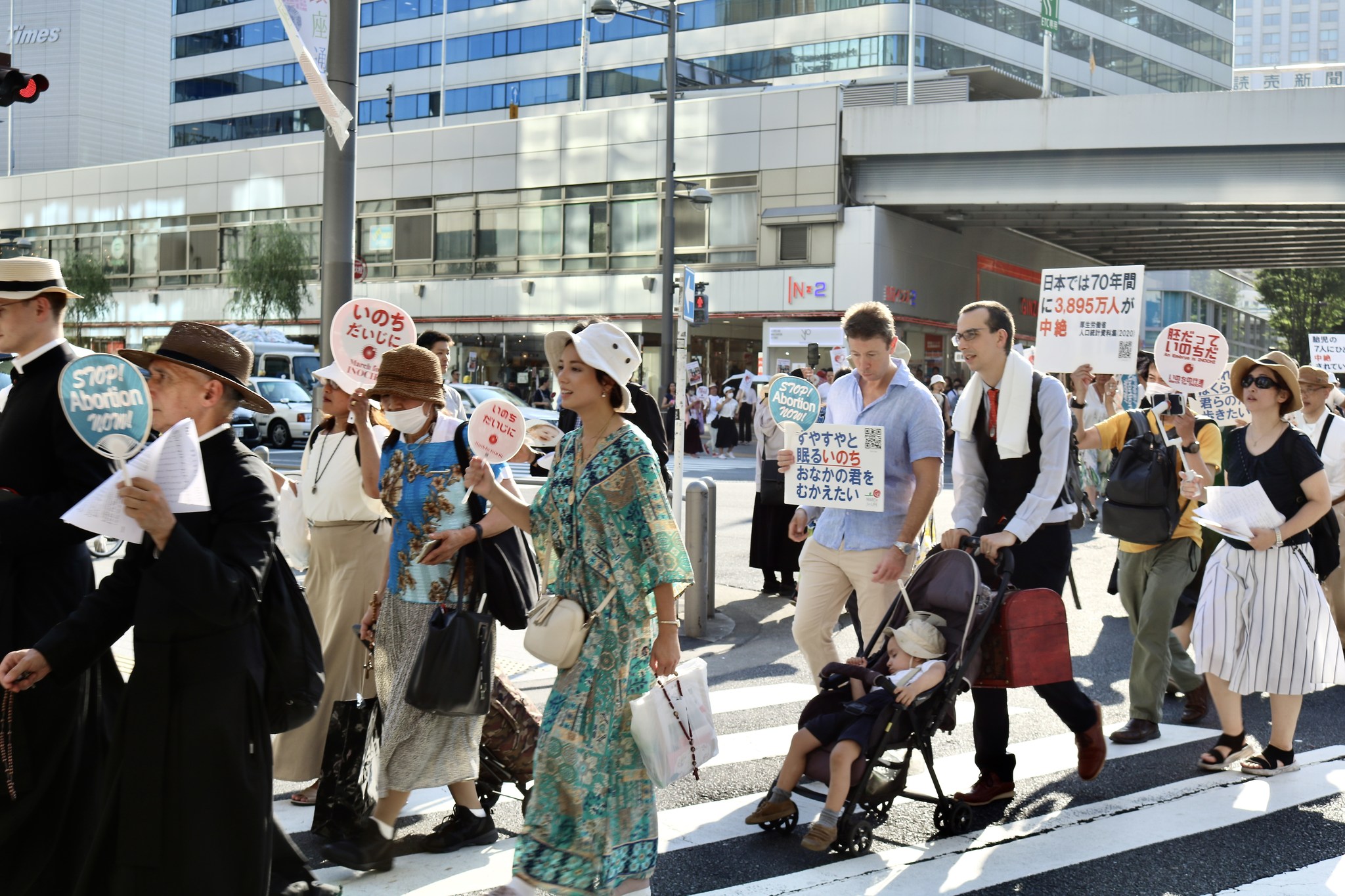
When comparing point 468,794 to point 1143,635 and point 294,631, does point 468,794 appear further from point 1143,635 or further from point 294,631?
point 1143,635

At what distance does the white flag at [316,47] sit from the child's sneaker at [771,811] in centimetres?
488

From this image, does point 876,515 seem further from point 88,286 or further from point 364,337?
point 88,286

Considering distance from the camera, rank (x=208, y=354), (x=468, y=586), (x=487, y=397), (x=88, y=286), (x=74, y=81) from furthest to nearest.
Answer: (x=74, y=81)
(x=88, y=286)
(x=487, y=397)
(x=468, y=586)
(x=208, y=354)

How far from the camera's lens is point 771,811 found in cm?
480

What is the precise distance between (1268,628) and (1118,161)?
2901 cm

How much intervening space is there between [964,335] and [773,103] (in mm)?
32646

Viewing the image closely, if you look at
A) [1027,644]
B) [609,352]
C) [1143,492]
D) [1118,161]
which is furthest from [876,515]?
[1118,161]

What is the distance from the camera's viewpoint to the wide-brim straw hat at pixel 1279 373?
5.84m

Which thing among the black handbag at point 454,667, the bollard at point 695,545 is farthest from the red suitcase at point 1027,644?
the bollard at point 695,545

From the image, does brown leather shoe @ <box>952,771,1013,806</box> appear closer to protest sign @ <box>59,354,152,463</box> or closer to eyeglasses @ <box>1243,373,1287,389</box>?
eyeglasses @ <box>1243,373,1287,389</box>

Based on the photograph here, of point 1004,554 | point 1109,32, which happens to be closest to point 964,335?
point 1004,554

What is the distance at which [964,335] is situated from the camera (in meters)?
5.31

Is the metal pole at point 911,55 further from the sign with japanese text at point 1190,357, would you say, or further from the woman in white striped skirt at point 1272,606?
the woman in white striped skirt at point 1272,606

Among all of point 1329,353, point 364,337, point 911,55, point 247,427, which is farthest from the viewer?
point 911,55
